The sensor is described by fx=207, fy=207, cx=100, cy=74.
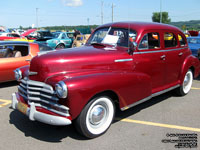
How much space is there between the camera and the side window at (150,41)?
4.19 meters

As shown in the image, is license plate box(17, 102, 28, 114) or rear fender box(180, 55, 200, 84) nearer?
license plate box(17, 102, 28, 114)

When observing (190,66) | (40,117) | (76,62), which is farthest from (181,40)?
(40,117)

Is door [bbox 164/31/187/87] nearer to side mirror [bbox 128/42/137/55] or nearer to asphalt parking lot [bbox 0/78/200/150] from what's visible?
asphalt parking lot [bbox 0/78/200/150]

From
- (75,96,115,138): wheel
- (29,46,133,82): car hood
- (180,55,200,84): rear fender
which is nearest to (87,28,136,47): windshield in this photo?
(29,46,133,82): car hood

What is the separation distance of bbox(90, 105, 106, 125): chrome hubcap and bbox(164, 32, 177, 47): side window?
2.33m

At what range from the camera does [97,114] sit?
333 cm

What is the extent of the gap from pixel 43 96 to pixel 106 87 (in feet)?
3.15

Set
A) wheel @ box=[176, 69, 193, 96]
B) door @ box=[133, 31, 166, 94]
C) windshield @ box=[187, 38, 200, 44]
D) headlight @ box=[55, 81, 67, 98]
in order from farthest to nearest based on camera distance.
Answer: windshield @ box=[187, 38, 200, 44], wheel @ box=[176, 69, 193, 96], door @ box=[133, 31, 166, 94], headlight @ box=[55, 81, 67, 98]

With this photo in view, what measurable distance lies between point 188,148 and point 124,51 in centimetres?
196

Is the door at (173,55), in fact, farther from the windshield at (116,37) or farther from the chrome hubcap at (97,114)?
the chrome hubcap at (97,114)

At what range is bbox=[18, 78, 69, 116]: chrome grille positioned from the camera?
117 inches

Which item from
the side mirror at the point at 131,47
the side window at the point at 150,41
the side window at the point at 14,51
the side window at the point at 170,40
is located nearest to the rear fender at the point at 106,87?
the side mirror at the point at 131,47

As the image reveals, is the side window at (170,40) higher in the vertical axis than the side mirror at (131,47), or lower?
higher

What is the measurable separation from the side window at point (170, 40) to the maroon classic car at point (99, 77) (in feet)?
0.09
